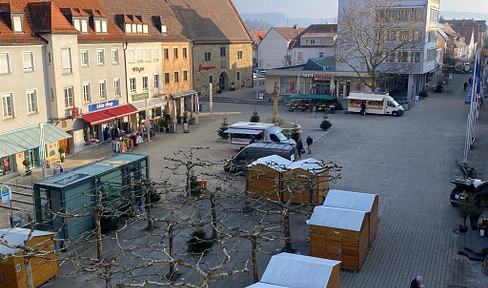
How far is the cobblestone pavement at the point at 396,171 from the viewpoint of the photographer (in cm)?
1584

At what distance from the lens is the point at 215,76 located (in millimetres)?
62969

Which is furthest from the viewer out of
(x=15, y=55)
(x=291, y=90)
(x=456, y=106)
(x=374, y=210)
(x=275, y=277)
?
(x=291, y=90)

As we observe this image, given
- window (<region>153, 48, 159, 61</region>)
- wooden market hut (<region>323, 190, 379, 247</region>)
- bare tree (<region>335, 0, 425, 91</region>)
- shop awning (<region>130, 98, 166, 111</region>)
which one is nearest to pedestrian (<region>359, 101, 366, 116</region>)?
bare tree (<region>335, 0, 425, 91</region>)

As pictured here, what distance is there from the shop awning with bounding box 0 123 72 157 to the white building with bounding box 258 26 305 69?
6633 centimetres

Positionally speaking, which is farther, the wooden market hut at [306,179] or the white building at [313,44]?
the white building at [313,44]

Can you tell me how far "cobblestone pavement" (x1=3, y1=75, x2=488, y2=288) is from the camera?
15.8 meters

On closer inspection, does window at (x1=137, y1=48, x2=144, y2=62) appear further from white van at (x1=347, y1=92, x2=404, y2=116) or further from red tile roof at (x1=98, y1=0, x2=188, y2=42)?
white van at (x1=347, y1=92, x2=404, y2=116)

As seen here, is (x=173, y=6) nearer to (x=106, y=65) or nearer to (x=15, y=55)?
(x=106, y=65)

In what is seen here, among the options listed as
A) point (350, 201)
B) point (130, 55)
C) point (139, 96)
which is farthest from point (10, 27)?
point (350, 201)

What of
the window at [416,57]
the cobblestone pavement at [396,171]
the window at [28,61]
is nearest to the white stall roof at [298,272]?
the cobblestone pavement at [396,171]

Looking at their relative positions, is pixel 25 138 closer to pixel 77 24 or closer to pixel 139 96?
pixel 77 24

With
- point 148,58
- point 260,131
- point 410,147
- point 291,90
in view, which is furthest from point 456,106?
point 148,58

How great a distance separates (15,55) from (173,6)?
103ft

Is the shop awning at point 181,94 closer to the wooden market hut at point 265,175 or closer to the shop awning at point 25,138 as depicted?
the shop awning at point 25,138
